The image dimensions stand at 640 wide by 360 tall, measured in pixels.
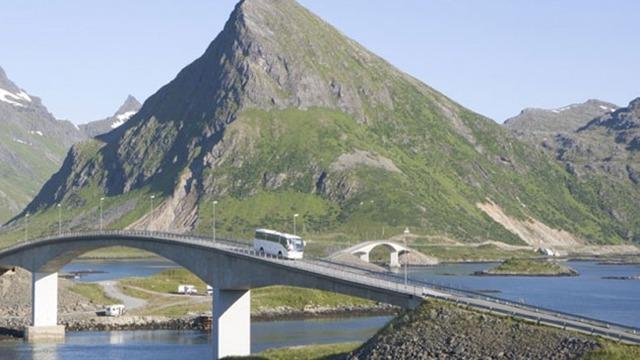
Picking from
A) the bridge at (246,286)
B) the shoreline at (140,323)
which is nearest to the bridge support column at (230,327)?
the bridge at (246,286)

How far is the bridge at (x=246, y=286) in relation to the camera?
3312 inches

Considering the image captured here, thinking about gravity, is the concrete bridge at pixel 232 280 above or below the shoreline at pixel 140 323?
above

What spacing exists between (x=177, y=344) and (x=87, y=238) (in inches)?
1046

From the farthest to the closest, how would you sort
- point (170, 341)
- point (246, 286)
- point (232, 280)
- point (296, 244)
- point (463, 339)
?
1. point (170, 341)
2. point (296, 244)
3. point (232, 280)
4. point (246, 286)
5. point (463, 339)

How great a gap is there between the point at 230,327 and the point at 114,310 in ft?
200

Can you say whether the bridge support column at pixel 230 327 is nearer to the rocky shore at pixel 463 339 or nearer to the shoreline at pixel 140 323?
the rocky shore at pixel 463 339

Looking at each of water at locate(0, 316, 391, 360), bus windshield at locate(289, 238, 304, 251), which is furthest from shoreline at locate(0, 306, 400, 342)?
bus windshield at locate(289, 238, 304, 251)

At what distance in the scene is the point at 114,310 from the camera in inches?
6491

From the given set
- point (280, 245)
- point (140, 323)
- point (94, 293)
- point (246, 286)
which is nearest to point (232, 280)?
point (246, 286)

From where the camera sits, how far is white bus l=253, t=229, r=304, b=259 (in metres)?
114

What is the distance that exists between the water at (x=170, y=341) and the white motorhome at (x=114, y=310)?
36.9 feet

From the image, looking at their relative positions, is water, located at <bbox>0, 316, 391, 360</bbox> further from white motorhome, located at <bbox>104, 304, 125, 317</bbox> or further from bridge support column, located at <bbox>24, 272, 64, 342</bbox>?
white motorhome, located at <bbox>104, 304, 125, 317</bbox>

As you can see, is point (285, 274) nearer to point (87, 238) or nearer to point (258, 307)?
point (87, 238)

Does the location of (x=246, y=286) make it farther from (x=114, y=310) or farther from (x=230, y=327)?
(x=114, y=310)
